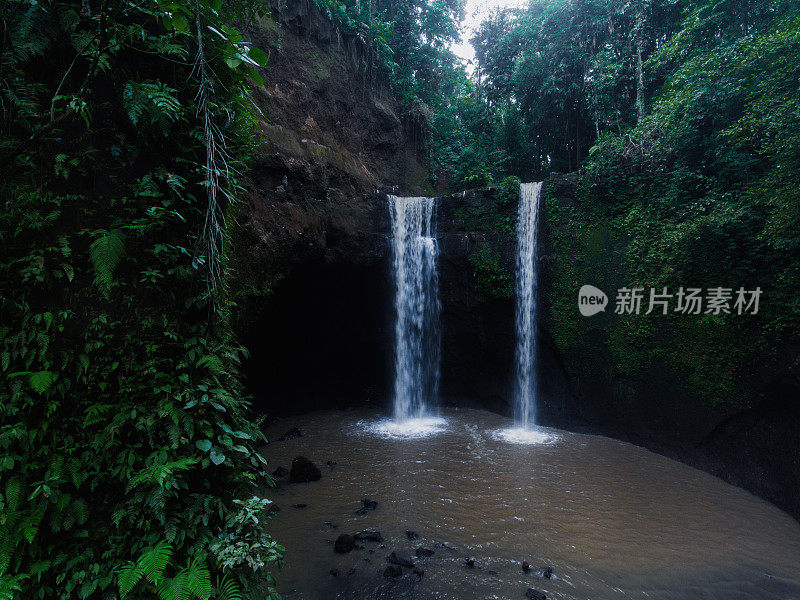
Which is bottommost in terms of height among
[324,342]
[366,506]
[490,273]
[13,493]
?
[366,506]

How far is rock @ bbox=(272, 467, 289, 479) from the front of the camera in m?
5.84

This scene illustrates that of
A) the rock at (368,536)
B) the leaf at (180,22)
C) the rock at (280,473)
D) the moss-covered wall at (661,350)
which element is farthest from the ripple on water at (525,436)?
the leaf at (180,22)

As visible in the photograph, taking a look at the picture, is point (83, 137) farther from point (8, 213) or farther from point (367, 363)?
point (367, 363)

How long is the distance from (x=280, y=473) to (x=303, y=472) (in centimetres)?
43

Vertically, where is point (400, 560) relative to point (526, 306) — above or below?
below

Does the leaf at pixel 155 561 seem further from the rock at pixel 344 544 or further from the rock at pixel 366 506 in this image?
the rock at pixel 366 506

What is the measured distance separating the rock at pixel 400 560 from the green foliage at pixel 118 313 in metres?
1.81

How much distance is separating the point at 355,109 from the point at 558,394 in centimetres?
975

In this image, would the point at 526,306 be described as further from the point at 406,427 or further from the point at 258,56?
the point at 258,56

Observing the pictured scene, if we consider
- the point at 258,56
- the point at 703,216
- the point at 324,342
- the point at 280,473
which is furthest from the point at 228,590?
the point at 703,216

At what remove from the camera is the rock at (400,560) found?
380 cm

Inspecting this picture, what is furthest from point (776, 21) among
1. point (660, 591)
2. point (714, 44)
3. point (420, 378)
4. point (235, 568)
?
point (235, 568)

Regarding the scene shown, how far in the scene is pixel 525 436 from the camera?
25.7ft

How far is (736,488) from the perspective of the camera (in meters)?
5.73
